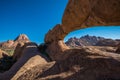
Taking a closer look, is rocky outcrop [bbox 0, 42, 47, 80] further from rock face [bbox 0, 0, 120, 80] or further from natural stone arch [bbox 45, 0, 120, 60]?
natural stone arch [bbox 45, 0, 120, 60]

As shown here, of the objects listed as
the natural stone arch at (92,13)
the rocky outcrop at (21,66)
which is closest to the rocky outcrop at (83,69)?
the natural stone arch at (92,13)

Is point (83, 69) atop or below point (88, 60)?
below

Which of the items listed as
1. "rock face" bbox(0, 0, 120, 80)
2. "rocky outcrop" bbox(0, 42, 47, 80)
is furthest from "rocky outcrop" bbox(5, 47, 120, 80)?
"rocky outcrop" bbox(0, 42, 47, 80)

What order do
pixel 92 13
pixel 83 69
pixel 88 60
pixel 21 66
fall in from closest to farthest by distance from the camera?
pixel 83 69, pixel 92 13, pixel 88 60, pixel 21 66

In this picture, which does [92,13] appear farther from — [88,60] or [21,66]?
[21,66]

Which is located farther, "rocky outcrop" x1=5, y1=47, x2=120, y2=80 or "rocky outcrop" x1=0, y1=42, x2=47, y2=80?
"rocky outcrop" x1=0, y1=42, x2=47, y2=80

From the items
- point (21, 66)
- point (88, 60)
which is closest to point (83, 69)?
point (88, 60)

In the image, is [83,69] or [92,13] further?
[92,13]

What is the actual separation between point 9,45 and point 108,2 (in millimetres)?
89446

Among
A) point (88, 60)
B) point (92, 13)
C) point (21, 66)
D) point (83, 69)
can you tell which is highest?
point (92, 13)

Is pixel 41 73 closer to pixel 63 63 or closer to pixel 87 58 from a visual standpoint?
pixel 63 63

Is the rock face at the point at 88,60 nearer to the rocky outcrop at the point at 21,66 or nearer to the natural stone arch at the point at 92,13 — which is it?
the natural stone arch at the point at 92,13

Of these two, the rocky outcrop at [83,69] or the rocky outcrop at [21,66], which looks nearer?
the rocky outcrop at [83,69]

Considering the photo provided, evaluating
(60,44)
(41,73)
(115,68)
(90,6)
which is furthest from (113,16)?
(60,44)
